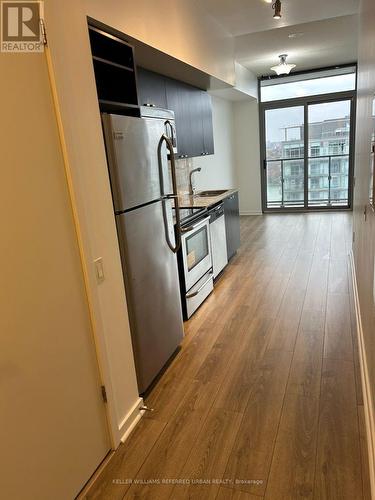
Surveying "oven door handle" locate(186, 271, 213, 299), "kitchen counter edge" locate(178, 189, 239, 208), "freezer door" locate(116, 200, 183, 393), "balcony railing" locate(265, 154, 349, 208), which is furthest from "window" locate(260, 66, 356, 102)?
"freezer door" locate(116, 200, 183, 393)

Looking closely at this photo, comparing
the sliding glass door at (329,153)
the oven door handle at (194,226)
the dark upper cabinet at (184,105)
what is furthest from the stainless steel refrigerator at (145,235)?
the sliding glass door at (329,153)

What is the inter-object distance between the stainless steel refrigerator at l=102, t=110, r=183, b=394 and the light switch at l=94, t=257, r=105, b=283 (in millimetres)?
216

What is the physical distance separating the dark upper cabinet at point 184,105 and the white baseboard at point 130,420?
2384mm

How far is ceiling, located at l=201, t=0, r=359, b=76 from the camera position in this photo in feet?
11.3

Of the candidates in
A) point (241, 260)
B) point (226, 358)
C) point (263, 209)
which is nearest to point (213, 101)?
point (263, 209)

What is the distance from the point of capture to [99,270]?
71.8 inches

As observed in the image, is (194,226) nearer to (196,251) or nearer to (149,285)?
(196,251)

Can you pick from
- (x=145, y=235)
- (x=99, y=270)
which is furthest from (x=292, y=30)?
(x=99, y=270)

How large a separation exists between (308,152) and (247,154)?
127cm

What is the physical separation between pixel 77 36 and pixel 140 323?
1563 millimetres

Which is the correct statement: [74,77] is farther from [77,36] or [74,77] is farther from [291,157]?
[291,157]

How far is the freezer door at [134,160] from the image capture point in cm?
190

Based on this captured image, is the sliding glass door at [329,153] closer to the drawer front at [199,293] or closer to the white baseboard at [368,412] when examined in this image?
the drawer front at [199,293]

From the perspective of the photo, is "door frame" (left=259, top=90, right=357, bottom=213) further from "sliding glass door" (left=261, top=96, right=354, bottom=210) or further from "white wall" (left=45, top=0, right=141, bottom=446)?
"white wall" (left=45, top=0, right=141, bottom=446)
